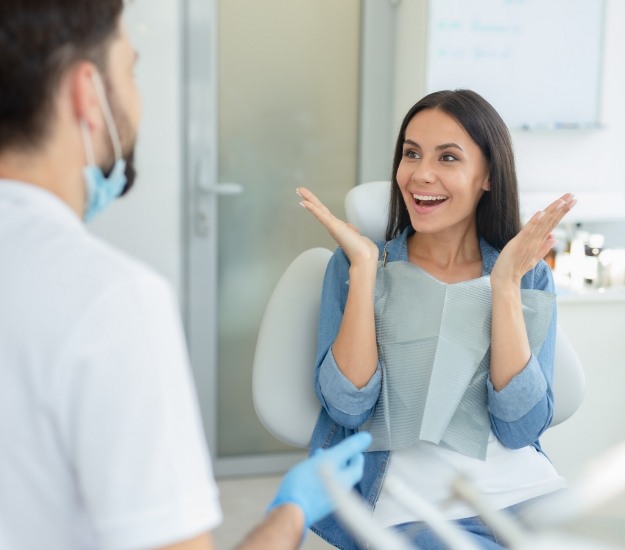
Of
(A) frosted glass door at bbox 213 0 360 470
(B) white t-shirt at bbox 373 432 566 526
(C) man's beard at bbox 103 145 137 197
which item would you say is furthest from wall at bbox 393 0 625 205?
(C) man's beard at bbox 103 145 137 197

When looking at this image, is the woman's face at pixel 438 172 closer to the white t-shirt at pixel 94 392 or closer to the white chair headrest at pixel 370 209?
the white chair headrest at pixel 370 209

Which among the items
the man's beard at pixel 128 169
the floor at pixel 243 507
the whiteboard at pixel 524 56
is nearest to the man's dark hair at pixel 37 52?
the man's beard at pixel 128 169

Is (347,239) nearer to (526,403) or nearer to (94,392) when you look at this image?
(526,403)

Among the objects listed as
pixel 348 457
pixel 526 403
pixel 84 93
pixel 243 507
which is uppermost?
pixel 84 93

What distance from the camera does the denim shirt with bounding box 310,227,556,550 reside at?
148cm

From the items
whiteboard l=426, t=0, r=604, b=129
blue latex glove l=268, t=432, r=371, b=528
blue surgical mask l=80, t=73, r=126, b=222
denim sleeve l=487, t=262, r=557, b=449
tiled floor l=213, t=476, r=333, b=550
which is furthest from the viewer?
whiteboard l=426, t=0, r=604, b=129

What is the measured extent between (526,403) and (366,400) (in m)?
0.26

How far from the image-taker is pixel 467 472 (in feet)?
4.82

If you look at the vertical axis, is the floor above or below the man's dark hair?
below

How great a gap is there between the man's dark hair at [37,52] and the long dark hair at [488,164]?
92 cm

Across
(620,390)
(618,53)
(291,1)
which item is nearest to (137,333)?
(620,390)

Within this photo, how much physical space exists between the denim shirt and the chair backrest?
0.05 m

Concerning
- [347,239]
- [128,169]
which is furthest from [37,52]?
[347,239]

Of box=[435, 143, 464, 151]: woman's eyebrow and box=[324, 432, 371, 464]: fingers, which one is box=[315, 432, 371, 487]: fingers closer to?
box=[324, 432, 371, 464]: fingers
